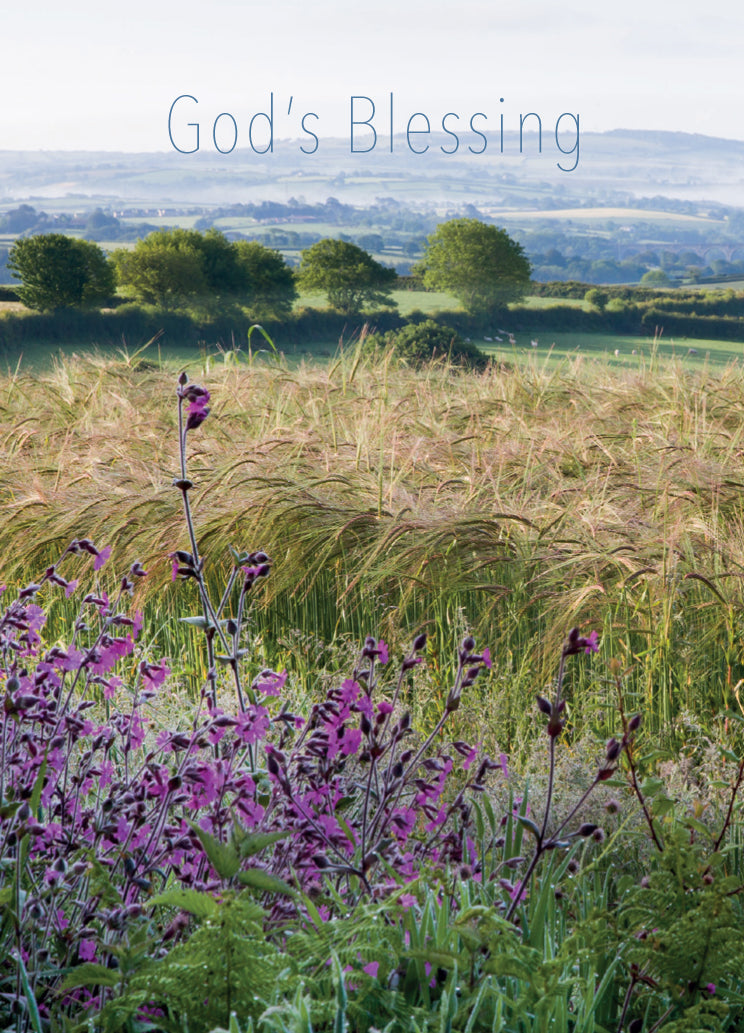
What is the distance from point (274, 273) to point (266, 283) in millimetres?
393

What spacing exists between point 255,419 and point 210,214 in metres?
48.3

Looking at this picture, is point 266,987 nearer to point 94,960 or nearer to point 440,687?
point 94,960

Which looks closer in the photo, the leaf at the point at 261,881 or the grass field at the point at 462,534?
the leaf at the point at 261,881

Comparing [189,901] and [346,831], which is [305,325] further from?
[189,901]

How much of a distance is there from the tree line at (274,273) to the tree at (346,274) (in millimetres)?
19

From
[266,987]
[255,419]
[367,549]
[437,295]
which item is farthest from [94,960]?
[437,295]

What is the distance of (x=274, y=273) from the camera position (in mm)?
18391

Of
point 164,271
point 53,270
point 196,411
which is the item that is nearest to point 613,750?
point 196,411

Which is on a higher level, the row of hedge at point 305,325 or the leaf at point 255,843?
the row of hedge at point 305,325

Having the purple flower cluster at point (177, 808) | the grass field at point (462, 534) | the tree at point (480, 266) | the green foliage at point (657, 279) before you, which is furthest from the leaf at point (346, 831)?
the green foliage at point (657, 279)

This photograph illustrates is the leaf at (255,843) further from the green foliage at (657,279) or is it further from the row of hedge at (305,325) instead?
the green foliage at (657,279)

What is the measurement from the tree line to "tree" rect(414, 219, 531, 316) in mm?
20

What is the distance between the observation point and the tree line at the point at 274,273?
17609mm

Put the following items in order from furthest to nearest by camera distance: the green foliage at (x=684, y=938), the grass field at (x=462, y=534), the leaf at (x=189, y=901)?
the grass field at (x=462, y=534) → the green foliage at (x=684, y=938) → the leaf at (x=189, y=901)
